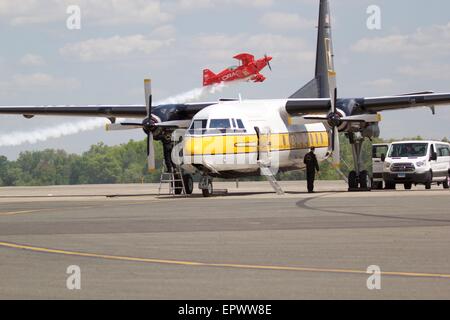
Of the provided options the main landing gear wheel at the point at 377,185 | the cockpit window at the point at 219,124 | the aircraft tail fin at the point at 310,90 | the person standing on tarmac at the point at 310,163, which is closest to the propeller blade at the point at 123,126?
the cockpit window at the point at 219,124

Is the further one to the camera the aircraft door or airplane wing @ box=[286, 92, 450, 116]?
airplane wing @ box=[286, 92, 450, 116]

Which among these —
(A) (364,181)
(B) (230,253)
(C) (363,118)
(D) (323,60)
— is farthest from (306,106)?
(B) (230,253)

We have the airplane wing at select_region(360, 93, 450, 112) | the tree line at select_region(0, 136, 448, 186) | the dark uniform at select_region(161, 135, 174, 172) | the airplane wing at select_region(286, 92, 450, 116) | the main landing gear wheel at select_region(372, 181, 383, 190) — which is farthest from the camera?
the tree line at select_region(0, 136, 448, 186)

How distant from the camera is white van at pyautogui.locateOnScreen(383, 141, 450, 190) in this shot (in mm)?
42438

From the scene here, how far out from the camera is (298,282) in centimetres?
1103

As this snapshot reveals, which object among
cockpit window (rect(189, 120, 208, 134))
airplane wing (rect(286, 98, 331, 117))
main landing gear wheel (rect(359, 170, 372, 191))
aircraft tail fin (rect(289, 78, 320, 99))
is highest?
aircraft tail fin (rect(289, 78, 320, 99))

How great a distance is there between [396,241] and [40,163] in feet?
554

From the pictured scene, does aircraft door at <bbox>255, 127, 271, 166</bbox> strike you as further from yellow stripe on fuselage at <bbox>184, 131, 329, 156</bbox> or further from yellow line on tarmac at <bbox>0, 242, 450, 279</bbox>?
yellow line on tarmac at <bbox>0, 242, 450, 279</bbox>

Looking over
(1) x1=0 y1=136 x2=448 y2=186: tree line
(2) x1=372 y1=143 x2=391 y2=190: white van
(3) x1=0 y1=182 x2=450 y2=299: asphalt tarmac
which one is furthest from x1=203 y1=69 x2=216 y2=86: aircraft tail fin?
(1) x1=0 y1=136 x2=448 y2=186: tree line

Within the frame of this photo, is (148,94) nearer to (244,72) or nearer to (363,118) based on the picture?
(363,118)

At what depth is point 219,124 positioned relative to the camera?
115 feet

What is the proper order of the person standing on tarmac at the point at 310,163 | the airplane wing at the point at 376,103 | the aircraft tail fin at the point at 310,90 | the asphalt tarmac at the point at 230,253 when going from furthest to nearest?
the aircraft tail fin at the point at 310,90, the airplane wing at the point at 376,103, the person standing on tarmac at the point at 310,163, the asphalt tarmac at the point at 230,253

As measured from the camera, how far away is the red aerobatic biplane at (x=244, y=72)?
68062mm

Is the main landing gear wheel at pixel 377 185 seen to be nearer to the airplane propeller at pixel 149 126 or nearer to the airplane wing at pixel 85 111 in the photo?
the airplane wing at pixel 85 111
